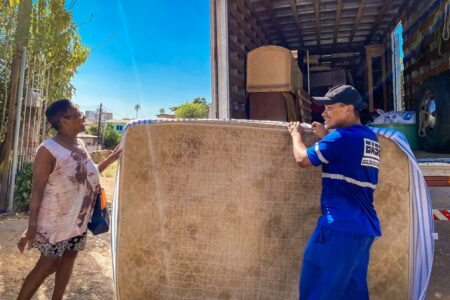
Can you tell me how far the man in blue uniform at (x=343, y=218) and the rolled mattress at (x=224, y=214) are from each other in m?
0.43

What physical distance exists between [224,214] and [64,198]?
1046 millimetres

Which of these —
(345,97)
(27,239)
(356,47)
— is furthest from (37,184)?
(356,47)

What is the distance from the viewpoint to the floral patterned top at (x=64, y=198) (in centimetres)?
229

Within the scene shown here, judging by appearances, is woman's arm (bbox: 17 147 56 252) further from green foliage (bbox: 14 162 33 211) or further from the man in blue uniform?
green foliage (bbox: 14 162 33 211)

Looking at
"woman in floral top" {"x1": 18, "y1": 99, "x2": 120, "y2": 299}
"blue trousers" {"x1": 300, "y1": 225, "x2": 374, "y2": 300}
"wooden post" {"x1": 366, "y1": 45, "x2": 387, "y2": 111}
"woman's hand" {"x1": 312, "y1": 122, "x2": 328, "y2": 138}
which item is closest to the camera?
"blue trousers" {"x1": 300, "y1": 225, "x2": 374, "y2": 300}

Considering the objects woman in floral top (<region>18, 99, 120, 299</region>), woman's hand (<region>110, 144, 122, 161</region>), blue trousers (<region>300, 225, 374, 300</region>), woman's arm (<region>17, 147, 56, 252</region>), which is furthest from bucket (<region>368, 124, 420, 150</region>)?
woman's arm (<region>17, 147, 56, 252</region>)

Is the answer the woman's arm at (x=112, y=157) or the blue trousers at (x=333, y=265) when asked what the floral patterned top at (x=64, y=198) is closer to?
the woman's arm at (x=112, y=157)

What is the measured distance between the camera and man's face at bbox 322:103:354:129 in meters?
1.98

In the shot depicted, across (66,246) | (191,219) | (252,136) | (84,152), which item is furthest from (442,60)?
(66,246)

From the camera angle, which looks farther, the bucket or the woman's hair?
the bucket

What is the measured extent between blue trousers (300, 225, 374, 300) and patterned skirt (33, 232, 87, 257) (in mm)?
1524

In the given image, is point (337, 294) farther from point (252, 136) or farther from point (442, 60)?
point (442, 60)

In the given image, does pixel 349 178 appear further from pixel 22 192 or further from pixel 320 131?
pixel 22 192

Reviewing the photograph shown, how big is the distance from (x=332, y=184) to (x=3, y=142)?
5370 mm
